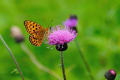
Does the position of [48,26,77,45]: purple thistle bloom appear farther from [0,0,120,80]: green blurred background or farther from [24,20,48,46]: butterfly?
[0,0,120,80]: green blurred background

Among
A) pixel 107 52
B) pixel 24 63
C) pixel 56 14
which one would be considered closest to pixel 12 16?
pixel 56 14

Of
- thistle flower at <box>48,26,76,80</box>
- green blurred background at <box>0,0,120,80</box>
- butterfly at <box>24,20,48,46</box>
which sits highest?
butterfly at <box>24,20,48,46</box>

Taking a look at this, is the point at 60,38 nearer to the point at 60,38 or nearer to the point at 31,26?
the point at 60,38

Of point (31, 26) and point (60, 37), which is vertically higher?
point (31, 26)

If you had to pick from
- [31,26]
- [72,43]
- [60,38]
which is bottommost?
[72,43]

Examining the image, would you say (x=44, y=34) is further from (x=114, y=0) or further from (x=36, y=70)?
(x=114, y=0)

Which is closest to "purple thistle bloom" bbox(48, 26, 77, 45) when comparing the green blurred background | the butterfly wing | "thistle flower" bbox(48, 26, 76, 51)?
"thistle flower" bbox(48, 26, 76, 51)

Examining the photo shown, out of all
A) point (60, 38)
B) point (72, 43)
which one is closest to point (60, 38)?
point (60, 38)
